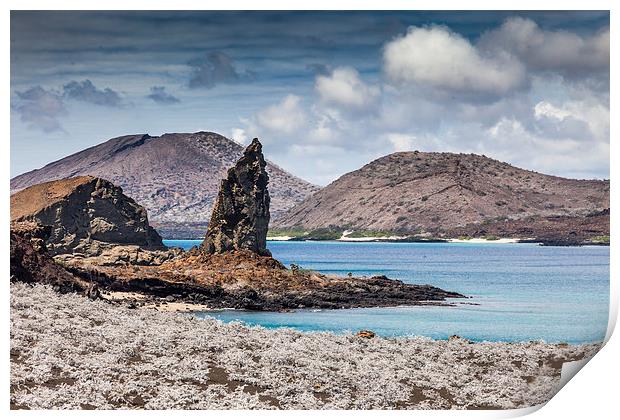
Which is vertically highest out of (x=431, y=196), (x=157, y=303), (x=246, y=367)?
(x=431, y=196)

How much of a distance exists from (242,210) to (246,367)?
1783 centimetres

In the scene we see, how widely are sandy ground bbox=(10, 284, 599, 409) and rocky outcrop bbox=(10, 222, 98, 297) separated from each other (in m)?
1.60

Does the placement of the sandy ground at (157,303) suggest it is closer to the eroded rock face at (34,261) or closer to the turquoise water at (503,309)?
the turquoise water at (503,309)

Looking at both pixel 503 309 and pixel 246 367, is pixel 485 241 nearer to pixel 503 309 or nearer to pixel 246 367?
pixel 503 309

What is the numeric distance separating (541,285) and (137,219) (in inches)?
613

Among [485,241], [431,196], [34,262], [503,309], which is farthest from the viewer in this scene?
[431,196]

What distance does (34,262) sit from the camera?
17.3 meters

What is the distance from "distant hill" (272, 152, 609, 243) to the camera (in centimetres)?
7625

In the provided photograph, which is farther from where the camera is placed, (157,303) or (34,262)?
(157,303)

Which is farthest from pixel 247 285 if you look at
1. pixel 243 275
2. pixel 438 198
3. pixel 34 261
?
pixel 438 198

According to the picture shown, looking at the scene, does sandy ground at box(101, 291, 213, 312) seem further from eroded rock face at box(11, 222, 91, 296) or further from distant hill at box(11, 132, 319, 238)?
eroded rock face at box(11, 222, 91, 296)
